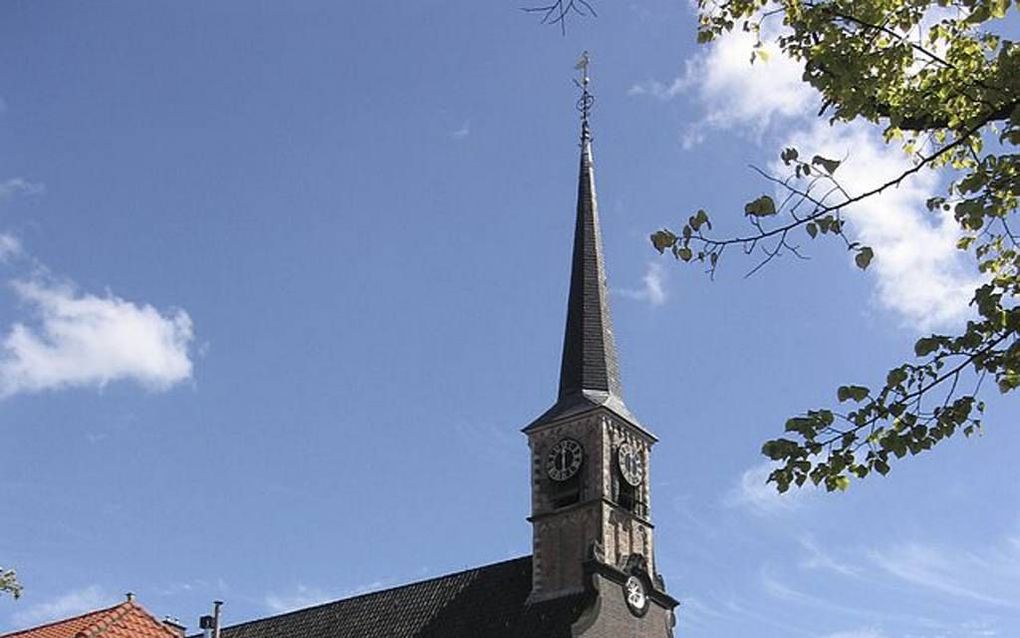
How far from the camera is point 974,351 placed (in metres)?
9.03

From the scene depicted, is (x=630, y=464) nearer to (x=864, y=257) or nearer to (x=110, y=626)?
(x=110, y=626)

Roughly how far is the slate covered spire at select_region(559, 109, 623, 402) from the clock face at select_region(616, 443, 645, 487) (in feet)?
7.13

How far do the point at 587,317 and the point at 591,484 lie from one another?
278 inches

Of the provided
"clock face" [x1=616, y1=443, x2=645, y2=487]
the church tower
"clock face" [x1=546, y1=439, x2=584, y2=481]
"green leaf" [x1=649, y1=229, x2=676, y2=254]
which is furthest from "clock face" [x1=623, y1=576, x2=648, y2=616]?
"green leaf" [x1=649, y1=229, x2=676, y2=254]

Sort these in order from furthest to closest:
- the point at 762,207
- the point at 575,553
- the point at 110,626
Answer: the point at 575,553
the point at 110,626
the point at 762,207

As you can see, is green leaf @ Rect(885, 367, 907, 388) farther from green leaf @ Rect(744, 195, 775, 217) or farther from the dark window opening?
the dark window opening

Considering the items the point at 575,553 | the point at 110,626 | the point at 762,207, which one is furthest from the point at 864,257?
the point at 575,553

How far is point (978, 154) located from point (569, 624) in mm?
32770

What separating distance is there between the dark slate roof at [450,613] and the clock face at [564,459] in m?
3.16

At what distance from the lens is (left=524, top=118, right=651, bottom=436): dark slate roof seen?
1831 inches

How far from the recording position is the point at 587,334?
48375 mm

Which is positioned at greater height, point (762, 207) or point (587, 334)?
point (587, 334)

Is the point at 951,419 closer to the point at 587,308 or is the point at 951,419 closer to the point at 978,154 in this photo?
the point at 978,154

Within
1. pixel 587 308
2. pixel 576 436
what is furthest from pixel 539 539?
pixel 587 308
